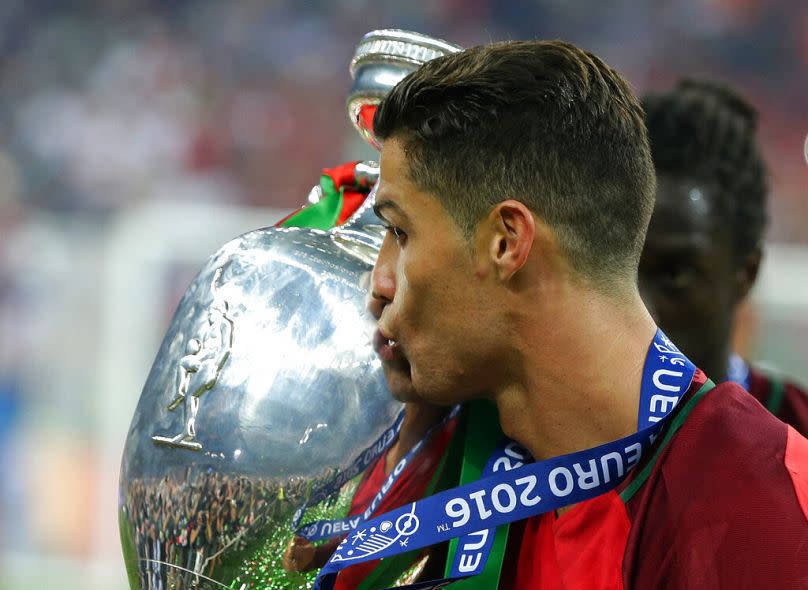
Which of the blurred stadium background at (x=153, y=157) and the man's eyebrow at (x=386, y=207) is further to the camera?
the blurred stadium background at (x=153, y=157)

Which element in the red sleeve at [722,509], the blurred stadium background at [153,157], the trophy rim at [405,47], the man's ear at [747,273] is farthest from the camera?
the blurred stadium background at [153,157]

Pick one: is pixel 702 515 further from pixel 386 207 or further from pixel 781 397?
pixel 781 397

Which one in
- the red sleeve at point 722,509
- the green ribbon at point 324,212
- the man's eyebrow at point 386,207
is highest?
the green ribbon at point 324,212

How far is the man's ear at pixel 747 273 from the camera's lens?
2246 millimetres

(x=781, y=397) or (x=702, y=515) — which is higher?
(x=781, y=397)

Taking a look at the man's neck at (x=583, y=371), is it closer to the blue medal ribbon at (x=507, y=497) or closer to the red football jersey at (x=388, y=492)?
the blue medal ribbon at (x=507, y=497)

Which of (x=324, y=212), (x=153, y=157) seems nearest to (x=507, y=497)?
(x=324, y=212)

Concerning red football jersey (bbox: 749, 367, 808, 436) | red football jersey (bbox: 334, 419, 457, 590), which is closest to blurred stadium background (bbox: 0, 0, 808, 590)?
red football jersey (bbox: 749, 367, 808, 436)

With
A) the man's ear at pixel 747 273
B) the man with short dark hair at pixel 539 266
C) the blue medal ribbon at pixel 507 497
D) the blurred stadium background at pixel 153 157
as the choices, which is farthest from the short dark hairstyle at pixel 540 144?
the blurred stadium background at pixel 153 157

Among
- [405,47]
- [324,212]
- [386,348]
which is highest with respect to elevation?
[405,47]

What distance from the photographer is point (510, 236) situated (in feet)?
4.09

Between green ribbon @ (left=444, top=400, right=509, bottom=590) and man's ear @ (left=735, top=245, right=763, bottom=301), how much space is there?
1002mm

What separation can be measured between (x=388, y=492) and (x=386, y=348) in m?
0.17

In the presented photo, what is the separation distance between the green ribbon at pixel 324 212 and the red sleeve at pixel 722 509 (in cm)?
59
